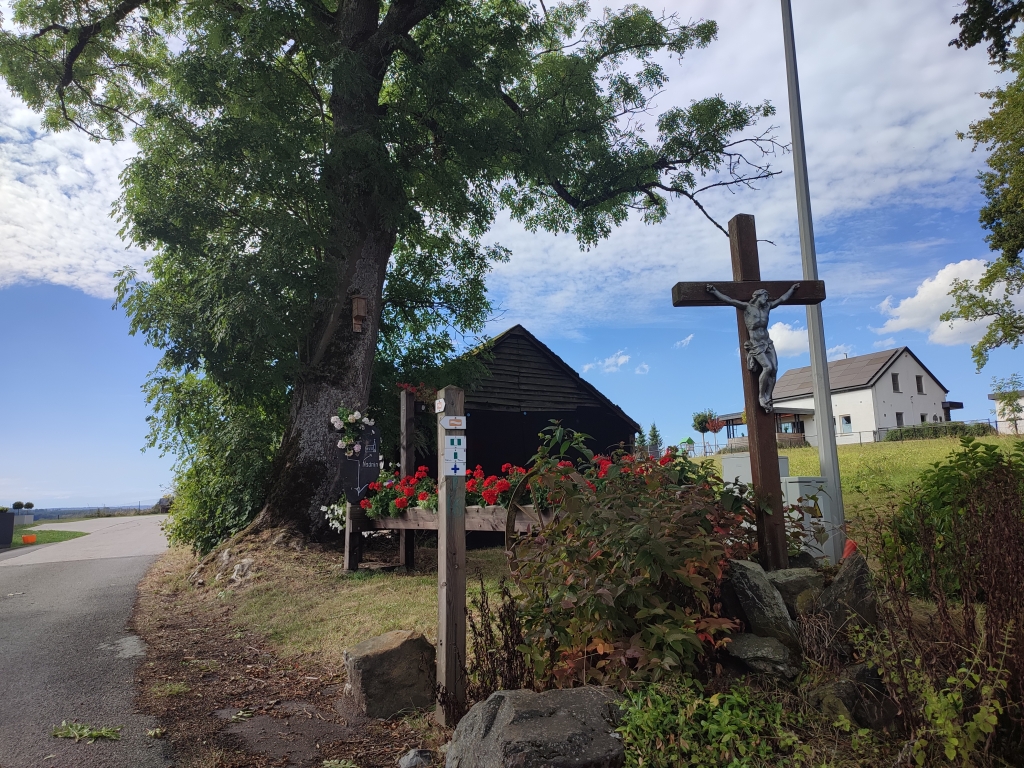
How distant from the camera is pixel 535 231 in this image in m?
17.3

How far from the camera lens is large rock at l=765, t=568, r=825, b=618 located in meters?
4.48

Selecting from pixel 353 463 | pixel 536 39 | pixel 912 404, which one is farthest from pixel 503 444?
pixel 912 404

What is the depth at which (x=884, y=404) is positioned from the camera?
128 feet

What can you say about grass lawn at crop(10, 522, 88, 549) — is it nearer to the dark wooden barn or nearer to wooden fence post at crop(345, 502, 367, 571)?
the dark wooden barn

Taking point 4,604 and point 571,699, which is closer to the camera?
point 571,699

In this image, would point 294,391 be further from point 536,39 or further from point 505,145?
point 536,39

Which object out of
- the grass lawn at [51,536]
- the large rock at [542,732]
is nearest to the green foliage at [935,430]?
the large rock at [542,732]

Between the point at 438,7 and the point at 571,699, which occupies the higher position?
the point at 438,7

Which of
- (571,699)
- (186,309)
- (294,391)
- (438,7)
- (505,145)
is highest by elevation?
(438,7)

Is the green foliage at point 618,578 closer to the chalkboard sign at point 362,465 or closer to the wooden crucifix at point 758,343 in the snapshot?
the wooden crucifix at point 758,343

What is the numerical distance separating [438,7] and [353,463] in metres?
8.49

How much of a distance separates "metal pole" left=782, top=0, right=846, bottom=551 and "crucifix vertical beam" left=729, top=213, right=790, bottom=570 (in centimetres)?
174

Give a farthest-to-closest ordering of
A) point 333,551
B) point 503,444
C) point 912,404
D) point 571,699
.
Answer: point 912,404 → point 503,444 → point 333,551 → point 571,699

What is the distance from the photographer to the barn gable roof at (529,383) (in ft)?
53.4
